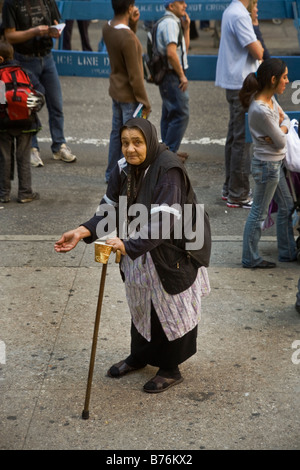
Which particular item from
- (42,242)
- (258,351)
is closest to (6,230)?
(42,242)

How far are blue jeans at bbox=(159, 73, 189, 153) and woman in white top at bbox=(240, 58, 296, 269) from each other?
2106 mm

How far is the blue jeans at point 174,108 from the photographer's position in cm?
817

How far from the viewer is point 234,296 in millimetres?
5695

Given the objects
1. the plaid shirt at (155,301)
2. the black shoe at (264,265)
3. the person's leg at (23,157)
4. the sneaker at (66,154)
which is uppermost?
the plaid shirt at (155,301)

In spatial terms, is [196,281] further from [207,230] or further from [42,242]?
[42,242]

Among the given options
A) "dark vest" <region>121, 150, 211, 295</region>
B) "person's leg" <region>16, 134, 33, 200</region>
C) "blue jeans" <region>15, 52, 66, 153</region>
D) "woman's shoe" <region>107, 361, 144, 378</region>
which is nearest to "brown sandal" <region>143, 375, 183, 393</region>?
"woman's shoe" <region>107, 361, 144, 378</region>

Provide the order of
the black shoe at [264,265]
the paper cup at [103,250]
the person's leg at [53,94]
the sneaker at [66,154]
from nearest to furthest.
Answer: the paper cup at [103,250], the black shoe at [264,265], the person's leg at [53,94], the sneaker at [66,154]

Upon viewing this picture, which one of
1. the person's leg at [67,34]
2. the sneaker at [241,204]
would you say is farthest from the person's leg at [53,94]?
the person's leg at [67,34]

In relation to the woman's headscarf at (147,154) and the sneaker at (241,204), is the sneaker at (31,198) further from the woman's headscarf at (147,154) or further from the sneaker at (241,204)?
the woman's headscarf at (147,154)

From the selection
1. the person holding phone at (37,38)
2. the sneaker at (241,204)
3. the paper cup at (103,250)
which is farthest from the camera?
the person holding phone at (37,38)

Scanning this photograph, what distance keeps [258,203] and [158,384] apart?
215 centimetres

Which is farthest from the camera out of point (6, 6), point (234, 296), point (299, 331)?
point (6, 6)

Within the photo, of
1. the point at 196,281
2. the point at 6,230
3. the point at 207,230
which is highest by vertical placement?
the point at 207,230

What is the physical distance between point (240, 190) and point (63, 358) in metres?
3.29
